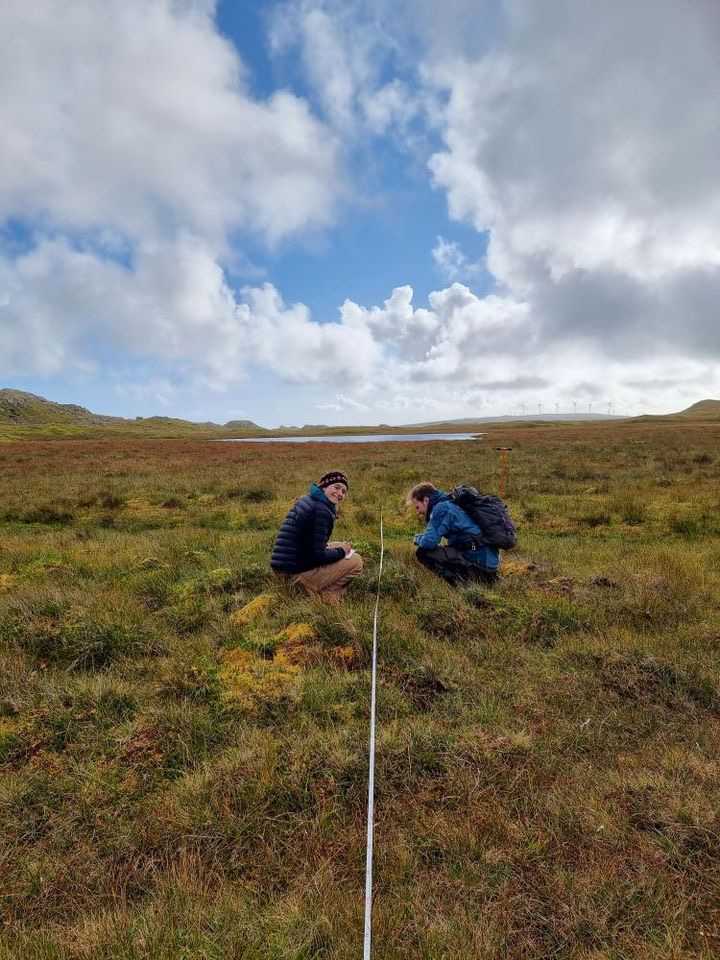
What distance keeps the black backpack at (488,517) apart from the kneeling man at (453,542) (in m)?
0.09

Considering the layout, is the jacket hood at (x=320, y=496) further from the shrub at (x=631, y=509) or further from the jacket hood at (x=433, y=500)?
the shrub at (x=631, y=509)

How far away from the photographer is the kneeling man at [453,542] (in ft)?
23.4

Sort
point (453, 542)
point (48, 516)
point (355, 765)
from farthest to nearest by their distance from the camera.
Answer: point (48, 516) < point (453, 542) < point (355, 765)

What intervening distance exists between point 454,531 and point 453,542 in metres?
0.32

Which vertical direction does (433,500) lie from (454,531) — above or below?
above

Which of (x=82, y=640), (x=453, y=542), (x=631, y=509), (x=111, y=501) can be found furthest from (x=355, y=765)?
(x=111, y=501)

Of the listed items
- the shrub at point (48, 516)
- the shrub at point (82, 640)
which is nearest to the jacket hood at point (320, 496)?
the shrub at point (82, 640)

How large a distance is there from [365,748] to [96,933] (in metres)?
1.93

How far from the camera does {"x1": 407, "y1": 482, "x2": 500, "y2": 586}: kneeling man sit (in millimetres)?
7129

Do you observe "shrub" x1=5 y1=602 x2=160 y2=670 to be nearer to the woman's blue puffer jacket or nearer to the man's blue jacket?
the woman's blue puffer jacket

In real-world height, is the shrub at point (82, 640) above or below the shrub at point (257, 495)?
below

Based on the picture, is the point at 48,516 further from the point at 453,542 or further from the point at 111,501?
the point at 453,542

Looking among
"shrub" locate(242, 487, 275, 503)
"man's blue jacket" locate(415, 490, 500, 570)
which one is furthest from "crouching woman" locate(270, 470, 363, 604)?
"shrub" locate(242, 487, 275, 503)

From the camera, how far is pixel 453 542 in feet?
24.3
